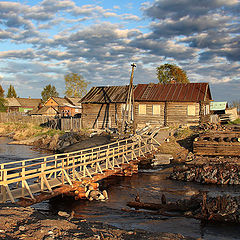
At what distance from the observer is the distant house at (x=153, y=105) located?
35.2 meters

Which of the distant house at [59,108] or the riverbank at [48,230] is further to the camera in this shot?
the distant house at [59,108]

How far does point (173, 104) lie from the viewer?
3578 cm

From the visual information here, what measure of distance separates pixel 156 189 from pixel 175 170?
3.83 m

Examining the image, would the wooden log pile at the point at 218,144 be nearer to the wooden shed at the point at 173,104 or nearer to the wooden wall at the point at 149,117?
the wooden shed at the point at 173,104

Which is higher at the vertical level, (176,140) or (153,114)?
(153,114)

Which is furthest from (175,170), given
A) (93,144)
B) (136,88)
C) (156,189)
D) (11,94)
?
(11,94)

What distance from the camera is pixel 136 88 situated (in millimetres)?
39188

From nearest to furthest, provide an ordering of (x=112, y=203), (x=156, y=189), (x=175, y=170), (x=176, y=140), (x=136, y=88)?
(x=112, y=203) → (x=156, y=189) → (x=175, y=170) → (x=176, y=140) → (x=136, y=88)

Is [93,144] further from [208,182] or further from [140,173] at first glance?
[208,182]

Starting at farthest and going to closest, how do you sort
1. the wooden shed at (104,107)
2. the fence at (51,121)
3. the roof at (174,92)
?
the fence at (51,121), the wooden shed at (104,107), the roof at (174,92)

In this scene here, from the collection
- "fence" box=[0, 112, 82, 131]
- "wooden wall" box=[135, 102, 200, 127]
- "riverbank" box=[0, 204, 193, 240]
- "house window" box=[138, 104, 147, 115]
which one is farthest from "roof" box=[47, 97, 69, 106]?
"riverbank" box=[0, 204, 193, 240]

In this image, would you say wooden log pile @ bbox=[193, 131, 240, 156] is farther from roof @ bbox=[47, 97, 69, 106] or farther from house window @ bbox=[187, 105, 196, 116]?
roof @ bbox=[47, 97, 69, 106]

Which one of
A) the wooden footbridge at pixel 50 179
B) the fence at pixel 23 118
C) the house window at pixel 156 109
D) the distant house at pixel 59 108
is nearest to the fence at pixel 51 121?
the fence at pixel 23 118

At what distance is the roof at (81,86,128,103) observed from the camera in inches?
1492
